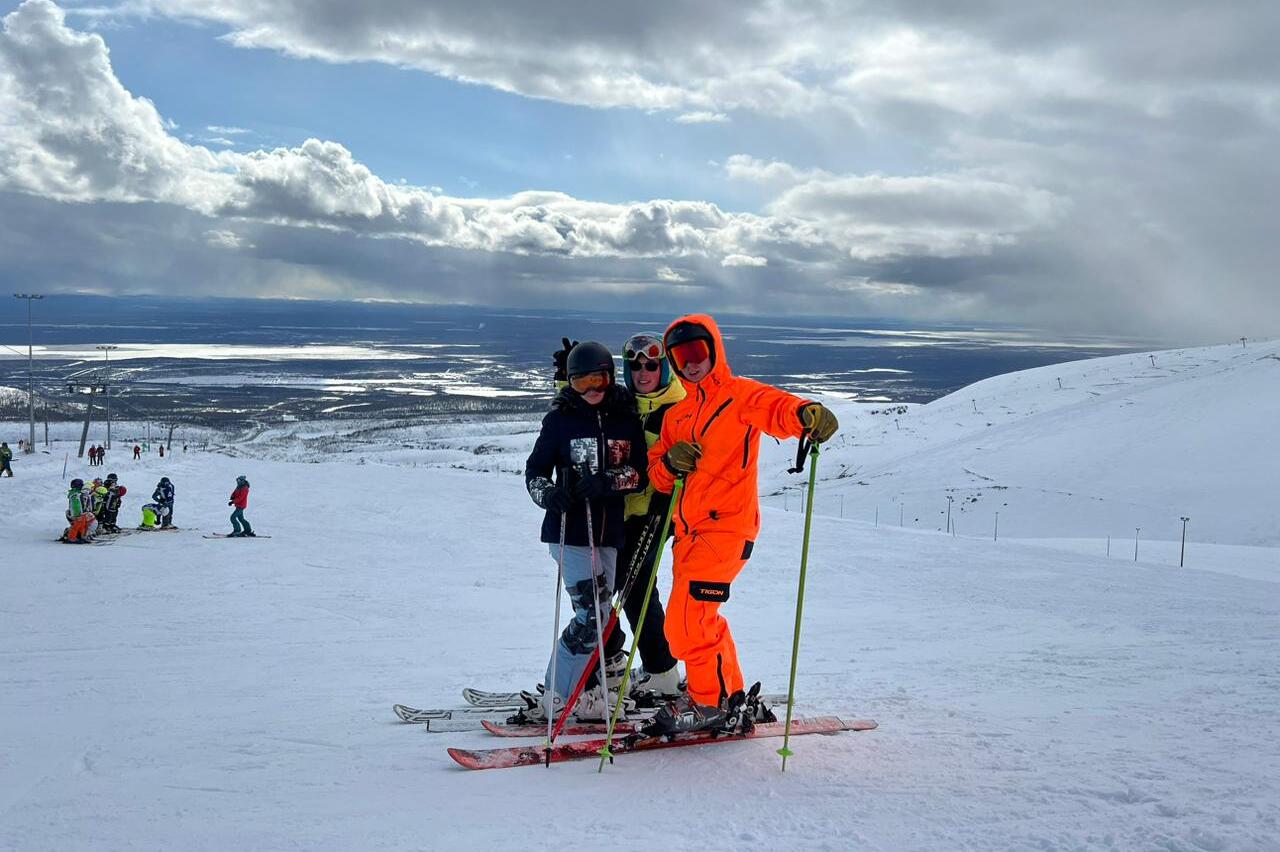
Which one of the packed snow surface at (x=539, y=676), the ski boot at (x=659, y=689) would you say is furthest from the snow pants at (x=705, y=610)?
the ski boot at (x=659, y=689)

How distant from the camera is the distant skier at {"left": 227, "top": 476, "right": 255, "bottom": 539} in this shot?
45.6ft

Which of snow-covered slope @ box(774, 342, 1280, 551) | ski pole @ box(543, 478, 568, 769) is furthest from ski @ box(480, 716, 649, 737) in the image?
snow-covered slope @ box(774, 342, 1280, 551)

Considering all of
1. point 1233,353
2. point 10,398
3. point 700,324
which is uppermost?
point 1233,353

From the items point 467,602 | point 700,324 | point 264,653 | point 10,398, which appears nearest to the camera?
point 700,324

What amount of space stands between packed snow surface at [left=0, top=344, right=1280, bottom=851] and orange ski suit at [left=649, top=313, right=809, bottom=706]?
0.55 metres

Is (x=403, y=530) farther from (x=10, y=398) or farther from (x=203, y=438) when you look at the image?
(x=10, y=398)

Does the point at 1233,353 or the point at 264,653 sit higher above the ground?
the point at 1233,353

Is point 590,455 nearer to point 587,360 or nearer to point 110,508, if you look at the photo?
point 587,360

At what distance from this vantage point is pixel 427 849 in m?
2.98

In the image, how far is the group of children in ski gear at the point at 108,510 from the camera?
13023 millimetres

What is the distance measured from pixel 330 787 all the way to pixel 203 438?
6990 cm

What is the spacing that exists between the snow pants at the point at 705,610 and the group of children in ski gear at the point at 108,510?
435 inches

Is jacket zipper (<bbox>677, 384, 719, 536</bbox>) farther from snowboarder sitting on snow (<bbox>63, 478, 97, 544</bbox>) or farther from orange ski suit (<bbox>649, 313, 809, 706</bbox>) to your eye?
snowboarder sitting on snow (<bbox>63, 478, 97, 544</bbox>)

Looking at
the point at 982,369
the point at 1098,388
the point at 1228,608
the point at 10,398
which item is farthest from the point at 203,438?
the point at 982,369
